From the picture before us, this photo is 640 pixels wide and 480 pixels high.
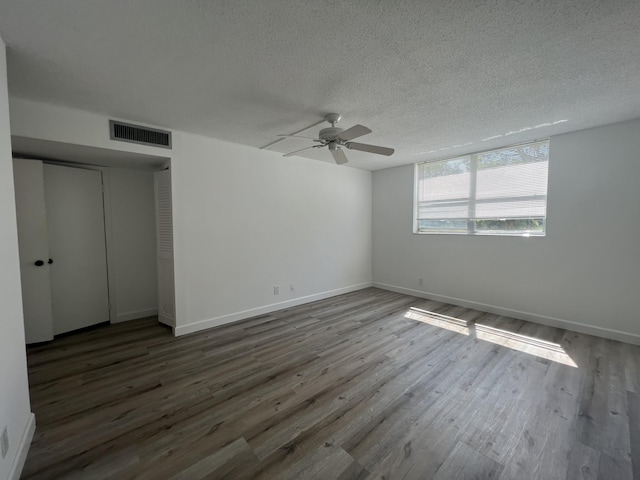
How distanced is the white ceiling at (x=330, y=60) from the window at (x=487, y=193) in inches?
33.1

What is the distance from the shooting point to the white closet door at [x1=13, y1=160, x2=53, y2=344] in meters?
2.88

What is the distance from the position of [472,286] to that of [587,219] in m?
1.67

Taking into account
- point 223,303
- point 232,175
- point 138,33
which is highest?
point 138,33

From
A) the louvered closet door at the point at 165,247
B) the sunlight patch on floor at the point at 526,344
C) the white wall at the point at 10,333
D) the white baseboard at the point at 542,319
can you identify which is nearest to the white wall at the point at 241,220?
the louvered closet door at the point at 165,247

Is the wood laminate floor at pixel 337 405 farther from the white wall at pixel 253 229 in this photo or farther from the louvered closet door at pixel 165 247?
the white wall at pixel 253 229

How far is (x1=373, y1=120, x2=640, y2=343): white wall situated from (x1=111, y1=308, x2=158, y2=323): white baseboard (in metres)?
4.96

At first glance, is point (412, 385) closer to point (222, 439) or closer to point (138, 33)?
point (222, 439)

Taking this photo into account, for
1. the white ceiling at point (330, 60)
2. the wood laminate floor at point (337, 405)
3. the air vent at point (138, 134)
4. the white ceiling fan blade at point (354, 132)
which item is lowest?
the wood laminate floor at point (337, 405)

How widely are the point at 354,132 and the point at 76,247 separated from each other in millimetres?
3876

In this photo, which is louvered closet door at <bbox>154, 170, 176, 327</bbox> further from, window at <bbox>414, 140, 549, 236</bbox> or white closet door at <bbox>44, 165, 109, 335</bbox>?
window at <bbox>414, 140, 549, 236</bbox>

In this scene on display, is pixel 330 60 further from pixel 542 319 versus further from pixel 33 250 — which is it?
pixel 542 319

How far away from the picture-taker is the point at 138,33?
5.07 feet

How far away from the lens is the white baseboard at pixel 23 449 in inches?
54.2

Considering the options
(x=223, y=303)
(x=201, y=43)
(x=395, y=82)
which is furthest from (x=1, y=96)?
(x=223, y=303)
